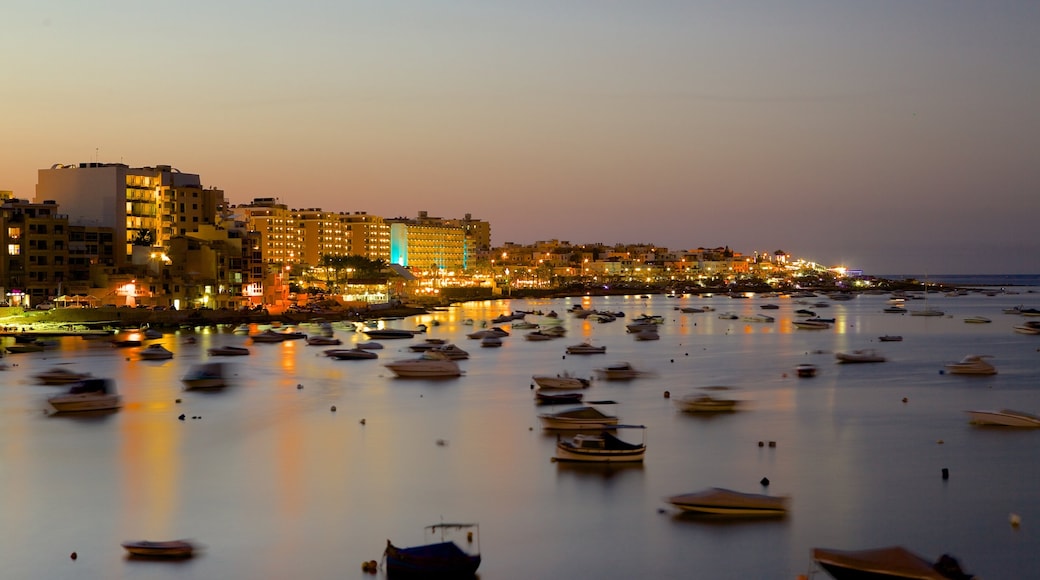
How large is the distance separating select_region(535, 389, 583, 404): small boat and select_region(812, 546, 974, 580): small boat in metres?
Result: 16.2

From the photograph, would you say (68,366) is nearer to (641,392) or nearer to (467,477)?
(641,392)

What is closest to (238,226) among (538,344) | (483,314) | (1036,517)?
(483,314)

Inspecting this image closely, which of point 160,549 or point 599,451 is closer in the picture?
point 160,549

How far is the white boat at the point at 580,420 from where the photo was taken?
76.3 feet

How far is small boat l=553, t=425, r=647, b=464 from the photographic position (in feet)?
65.4

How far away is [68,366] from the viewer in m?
39.5

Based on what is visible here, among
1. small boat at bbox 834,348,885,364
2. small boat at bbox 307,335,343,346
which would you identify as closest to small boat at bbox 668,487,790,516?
small boat at bbox 834,348,885,364

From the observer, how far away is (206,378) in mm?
34219

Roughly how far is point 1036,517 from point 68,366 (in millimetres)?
34871

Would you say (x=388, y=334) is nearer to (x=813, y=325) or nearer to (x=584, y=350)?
(x=584, y=350)

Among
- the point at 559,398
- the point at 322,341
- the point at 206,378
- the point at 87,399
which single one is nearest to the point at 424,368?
the point at 206,378

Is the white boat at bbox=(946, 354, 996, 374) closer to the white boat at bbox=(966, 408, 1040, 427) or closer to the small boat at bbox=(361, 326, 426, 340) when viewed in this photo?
the white boat at bbox=(966, 408, 1040, 427)

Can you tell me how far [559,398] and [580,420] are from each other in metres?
5.90


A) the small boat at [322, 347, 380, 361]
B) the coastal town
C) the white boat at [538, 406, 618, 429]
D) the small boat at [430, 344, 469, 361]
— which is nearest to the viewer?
the white boat at [538, 406, 618, 429]
